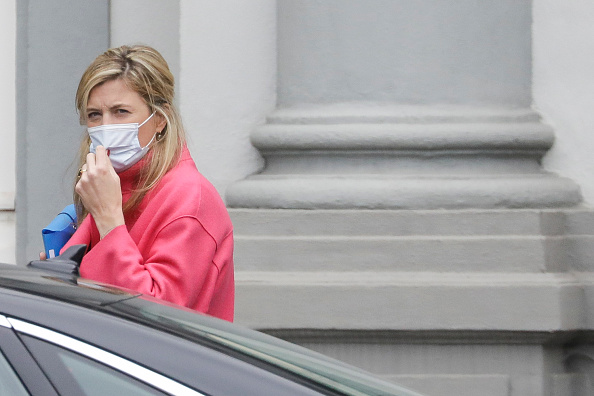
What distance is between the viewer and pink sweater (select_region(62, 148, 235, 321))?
2268mm

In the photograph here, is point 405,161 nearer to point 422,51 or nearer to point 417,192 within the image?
point 417,192

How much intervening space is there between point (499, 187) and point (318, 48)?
1.23 m

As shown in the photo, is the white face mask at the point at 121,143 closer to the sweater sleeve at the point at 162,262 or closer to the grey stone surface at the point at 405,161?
the sweater sleeve at the point at 162,262

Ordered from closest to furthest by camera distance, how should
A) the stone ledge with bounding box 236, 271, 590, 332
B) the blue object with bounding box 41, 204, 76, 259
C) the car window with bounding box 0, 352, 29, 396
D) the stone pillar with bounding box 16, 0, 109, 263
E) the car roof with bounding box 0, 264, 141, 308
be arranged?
the car window with bounding box 0, 352, 29, 396 < the car roof with bounding box 0, 264, 141, 308 < the blue object with bounding box 41, 204, 76, 259 < the stone ledge with bounding box 236, 271, 590, 332 < the stone pillar with bounding box 16, 0, 109, 263

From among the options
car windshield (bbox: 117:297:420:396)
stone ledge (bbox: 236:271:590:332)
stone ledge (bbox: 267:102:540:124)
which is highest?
stone ledge (bbox: 267:102:540:124)

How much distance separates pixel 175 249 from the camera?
2293 millimetres

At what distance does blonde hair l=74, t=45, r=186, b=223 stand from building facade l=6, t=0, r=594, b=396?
178 centimetres

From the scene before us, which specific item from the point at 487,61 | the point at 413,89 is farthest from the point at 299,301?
the point at 487,61

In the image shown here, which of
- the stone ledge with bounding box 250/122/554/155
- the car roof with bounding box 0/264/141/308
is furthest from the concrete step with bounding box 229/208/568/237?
the car roof with bounding box 0/264/141/308

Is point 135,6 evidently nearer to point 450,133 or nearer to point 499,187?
point 450,133

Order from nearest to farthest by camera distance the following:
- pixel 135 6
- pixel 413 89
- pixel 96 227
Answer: pixel 96 227
pixel 413 89
pixel 135 6

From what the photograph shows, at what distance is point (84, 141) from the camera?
2713 mm

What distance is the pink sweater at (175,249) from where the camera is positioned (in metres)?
2.27

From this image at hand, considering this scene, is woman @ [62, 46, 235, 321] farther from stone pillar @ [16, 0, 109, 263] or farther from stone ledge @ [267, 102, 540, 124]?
stone pillar @ [16, 0, 109, 263]
